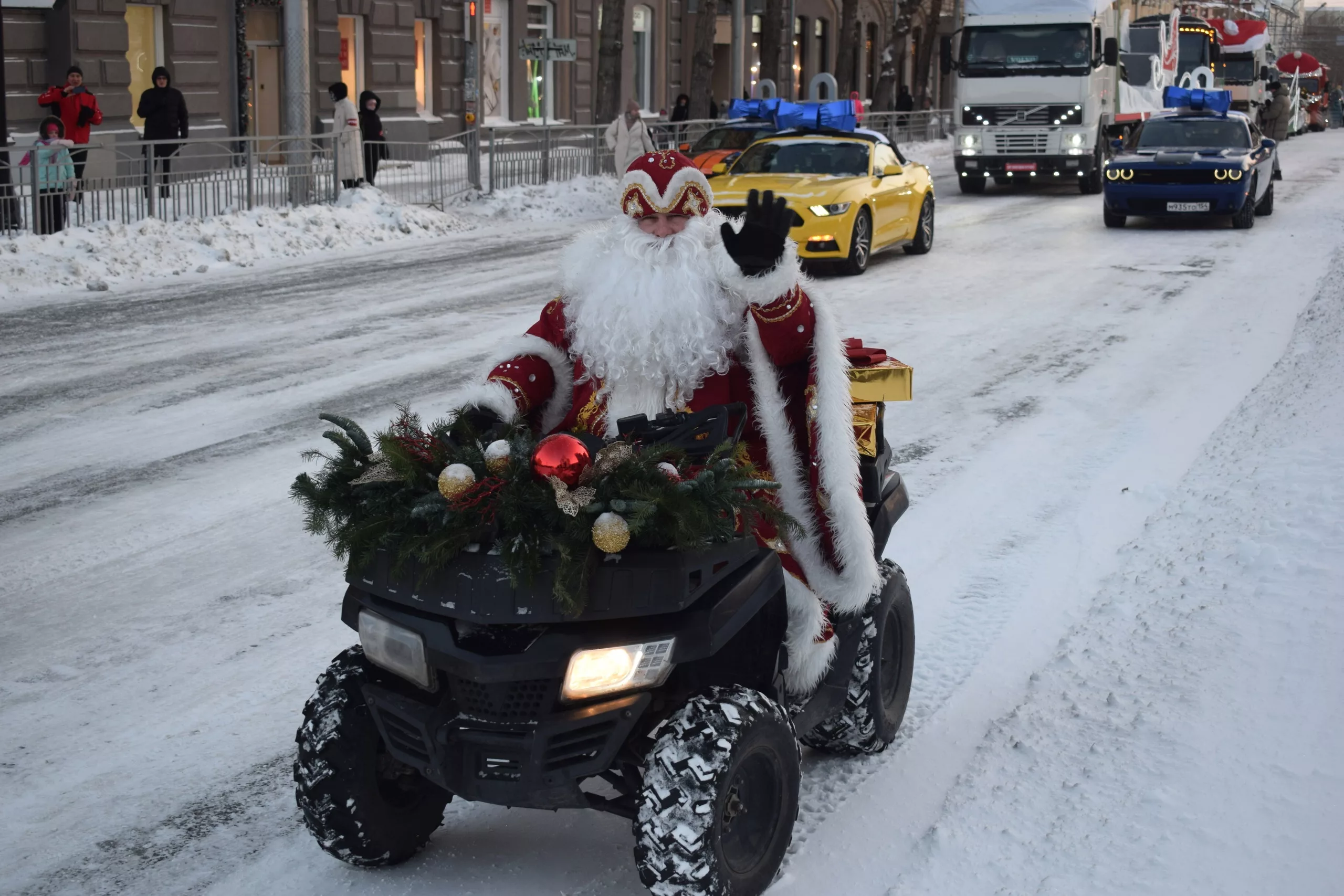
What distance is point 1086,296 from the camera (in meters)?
14.2

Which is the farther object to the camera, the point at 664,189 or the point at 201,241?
the point at 201,241

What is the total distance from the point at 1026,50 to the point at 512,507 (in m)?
24.5

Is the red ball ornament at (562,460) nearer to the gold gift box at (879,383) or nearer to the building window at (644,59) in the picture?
the gold gift box at (879,383)

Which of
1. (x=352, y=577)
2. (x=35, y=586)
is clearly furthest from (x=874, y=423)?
(x=35, y=586)

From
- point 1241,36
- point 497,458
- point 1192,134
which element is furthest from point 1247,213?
point 1241,36

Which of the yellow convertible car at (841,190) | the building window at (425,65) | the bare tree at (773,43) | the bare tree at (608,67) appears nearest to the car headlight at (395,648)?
the yellow convertible car at (841,190)

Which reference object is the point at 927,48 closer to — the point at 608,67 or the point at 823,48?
the point at 823,48

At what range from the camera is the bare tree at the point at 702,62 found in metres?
31.3

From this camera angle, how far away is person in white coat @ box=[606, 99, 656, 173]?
79.7ft

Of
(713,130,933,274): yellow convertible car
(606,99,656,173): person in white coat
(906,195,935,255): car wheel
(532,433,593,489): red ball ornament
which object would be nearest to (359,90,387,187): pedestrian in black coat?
(606,99,656,173): person in white coat

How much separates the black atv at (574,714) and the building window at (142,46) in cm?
2317

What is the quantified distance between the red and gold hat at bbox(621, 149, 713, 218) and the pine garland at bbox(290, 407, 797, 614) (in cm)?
73

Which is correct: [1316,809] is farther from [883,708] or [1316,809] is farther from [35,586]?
[35,586]

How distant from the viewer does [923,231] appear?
17828 mm
